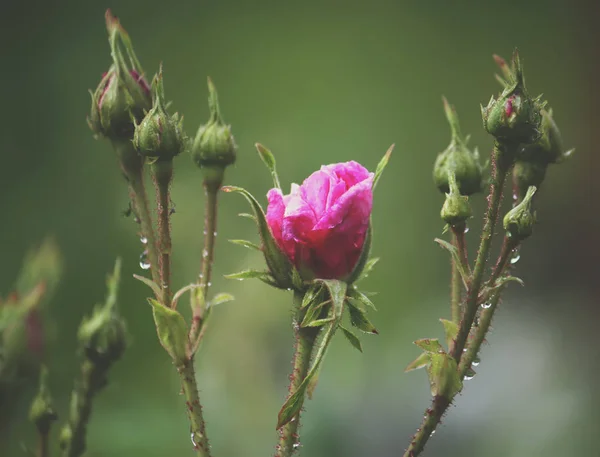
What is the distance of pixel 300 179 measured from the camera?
1.43m

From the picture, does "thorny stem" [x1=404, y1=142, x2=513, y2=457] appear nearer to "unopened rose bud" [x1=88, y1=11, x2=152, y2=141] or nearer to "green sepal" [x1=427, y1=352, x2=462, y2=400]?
"green sepal" [x1=427, y1=352, x2=462, y2=400]

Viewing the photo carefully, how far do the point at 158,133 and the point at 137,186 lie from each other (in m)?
0.07

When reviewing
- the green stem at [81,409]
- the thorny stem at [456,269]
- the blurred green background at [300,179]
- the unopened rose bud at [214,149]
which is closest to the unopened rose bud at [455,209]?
the thorny stem at [456,269]

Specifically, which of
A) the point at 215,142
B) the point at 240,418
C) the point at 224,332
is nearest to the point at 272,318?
the point at 224,332

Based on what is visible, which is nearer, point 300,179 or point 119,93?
point 119,93

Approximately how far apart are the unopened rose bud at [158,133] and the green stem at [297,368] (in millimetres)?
114

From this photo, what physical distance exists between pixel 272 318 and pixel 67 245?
40cm

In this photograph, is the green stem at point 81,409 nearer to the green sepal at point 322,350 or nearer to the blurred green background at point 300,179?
the green sepal at point 322,350

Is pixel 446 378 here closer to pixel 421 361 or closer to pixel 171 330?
pixel 421 361

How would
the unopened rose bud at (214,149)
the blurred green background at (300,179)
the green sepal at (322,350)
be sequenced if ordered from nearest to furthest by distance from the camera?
1. the green sepal at (322,350)
2. the unopened rose bud at (214,149)
3. the blurred green background at (300,179)

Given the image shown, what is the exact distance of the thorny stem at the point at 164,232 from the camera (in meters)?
0.48

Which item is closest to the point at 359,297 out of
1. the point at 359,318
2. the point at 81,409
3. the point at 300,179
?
the point at 359,318

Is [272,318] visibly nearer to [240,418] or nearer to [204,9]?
[240,418]

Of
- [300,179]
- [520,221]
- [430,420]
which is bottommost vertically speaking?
[430,420]
